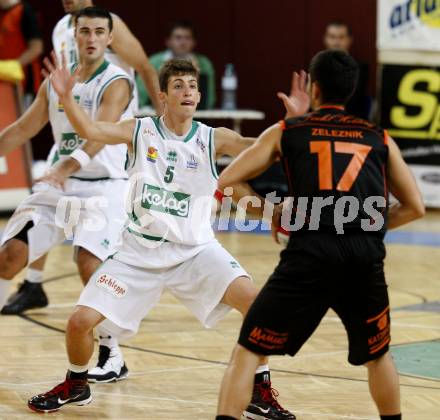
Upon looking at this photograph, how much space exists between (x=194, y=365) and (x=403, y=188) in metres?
2.55

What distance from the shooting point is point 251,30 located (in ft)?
53.2

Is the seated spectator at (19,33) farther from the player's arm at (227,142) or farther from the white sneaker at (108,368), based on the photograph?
the player's arm at (227,142)

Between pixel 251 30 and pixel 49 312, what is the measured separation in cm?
850

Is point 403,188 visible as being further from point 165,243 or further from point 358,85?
point 358,85

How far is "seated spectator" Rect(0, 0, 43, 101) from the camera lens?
13742 mm

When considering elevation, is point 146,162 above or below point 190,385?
above

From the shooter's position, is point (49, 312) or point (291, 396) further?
point (49, 312)

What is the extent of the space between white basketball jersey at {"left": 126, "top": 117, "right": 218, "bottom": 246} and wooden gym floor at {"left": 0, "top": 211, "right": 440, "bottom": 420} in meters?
0.98

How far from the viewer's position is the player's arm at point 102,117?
265 inches

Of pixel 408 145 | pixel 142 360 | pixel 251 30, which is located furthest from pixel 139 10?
pixel 142 360

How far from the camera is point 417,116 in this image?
1484 centimetres

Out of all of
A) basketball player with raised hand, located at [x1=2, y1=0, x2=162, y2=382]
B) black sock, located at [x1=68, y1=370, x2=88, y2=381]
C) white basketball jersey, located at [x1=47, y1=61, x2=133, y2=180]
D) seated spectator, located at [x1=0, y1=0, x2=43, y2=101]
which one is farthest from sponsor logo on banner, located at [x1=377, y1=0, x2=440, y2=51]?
black sock, located at [x1=68, y1=370, x2=88, y2=381]

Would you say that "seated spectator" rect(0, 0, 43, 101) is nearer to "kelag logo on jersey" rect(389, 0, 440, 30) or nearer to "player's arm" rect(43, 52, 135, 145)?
"kelag logo on jersey" rect(389, 0, 440, 30)

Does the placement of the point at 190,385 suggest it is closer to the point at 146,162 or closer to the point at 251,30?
the point at 146,162
